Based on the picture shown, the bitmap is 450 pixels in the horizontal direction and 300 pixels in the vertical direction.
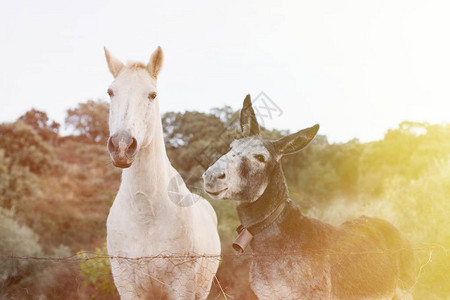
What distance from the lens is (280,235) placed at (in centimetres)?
318

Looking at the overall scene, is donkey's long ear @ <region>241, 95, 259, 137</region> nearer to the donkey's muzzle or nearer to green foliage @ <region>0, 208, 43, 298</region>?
the donkey's muzzle

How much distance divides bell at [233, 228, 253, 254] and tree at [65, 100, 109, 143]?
1099 inches

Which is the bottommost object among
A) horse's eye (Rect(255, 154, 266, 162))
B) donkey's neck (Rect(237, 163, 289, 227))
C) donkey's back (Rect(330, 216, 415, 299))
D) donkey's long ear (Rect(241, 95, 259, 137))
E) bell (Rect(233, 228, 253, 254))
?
donkey's back (Rect(330, 216, 415, 299))

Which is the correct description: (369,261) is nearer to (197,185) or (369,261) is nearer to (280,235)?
(280,235)

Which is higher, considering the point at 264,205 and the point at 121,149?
the point at 121,149

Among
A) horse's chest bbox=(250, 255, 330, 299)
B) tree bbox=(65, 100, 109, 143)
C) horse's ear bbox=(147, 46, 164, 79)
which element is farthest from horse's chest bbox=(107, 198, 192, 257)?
tree bbox=(65, 100, 109, 143)

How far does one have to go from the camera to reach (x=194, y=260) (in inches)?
154

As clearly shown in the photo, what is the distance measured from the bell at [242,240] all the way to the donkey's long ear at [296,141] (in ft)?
2.06

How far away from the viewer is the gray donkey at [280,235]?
3.03 meters

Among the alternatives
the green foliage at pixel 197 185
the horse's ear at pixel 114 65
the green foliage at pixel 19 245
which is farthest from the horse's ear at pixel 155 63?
the green foliage at pixel 19 245

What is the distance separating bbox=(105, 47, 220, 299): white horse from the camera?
391cm

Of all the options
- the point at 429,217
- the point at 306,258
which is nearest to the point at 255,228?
the point at 306,258

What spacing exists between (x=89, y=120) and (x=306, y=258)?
3024 cm

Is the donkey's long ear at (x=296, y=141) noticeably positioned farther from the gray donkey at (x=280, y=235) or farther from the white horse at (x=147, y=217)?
the white horse at (x=147, y=217)
